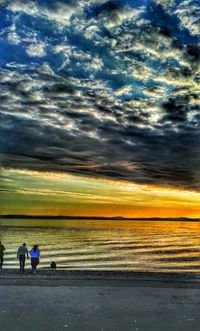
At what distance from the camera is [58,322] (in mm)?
11617

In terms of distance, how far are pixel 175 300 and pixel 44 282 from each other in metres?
7.93

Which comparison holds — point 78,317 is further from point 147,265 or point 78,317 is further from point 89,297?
point 147,265

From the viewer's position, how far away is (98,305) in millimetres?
14383

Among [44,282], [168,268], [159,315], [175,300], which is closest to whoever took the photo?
[159,315]

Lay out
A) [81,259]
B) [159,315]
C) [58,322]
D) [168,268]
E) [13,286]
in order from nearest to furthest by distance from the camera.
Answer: [58,322] → [159,315] → [13,286] → [168,268] → [81,259]

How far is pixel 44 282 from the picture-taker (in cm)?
2072

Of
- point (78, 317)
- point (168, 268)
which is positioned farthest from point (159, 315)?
point (168, 268)

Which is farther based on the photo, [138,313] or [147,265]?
[147,265]

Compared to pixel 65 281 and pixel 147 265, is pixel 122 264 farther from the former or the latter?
pixel 65 281

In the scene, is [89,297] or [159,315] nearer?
[159,315]

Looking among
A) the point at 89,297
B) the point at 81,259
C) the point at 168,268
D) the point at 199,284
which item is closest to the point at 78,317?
the point at 89,297

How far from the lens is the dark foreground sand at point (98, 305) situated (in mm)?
11352

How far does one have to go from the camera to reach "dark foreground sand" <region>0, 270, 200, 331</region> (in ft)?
37.2

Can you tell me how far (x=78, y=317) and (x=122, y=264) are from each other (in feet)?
110
